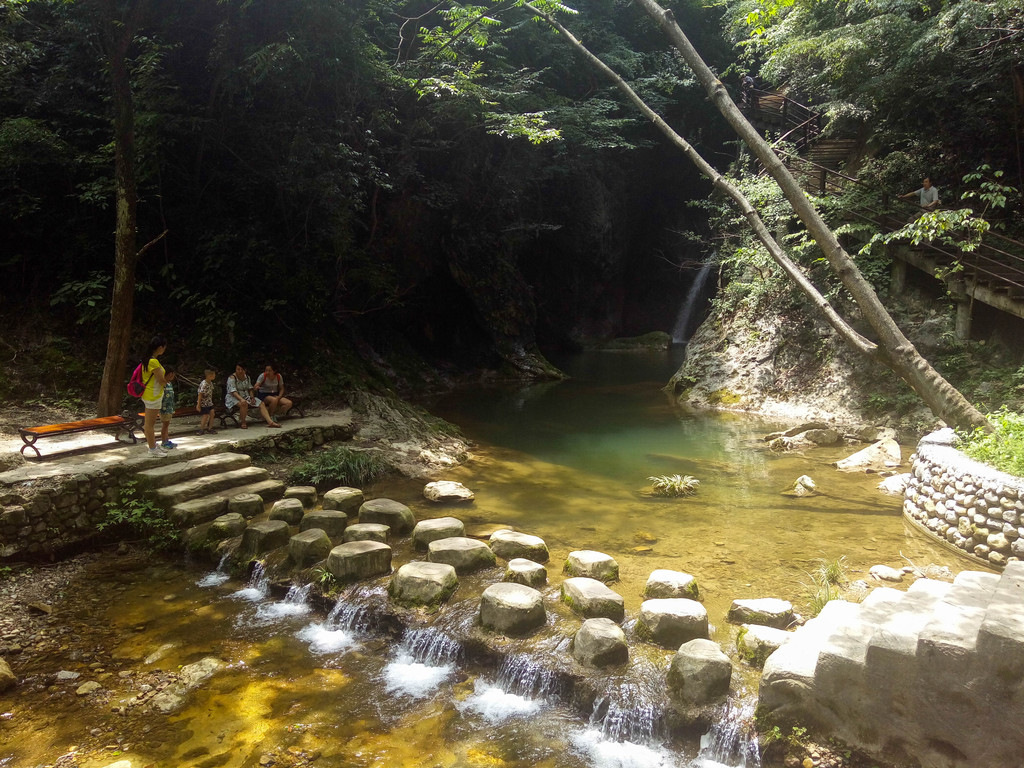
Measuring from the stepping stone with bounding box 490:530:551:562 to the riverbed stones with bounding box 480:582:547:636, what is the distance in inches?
41.7

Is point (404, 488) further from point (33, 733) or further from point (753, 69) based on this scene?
point (753, 69)

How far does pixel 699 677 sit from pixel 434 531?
321 centimetres

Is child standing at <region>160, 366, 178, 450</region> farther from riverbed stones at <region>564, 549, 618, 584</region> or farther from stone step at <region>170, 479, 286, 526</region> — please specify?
riverbed stones at <region>564, 549, 618, 584</region>

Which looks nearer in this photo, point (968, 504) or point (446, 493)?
point (968, 504)

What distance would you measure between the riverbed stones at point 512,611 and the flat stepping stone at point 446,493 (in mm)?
3222

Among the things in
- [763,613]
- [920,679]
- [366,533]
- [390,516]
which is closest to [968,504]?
[763,613]

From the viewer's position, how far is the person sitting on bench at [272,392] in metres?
9.94

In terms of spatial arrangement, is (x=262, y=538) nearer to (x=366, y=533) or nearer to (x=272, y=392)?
(x=366, y=533)

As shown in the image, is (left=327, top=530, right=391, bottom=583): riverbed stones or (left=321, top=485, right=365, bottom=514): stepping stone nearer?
(left=327, top=530, right=391, bottom=583): riverbed stones

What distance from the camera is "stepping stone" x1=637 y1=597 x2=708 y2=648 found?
14.8ft

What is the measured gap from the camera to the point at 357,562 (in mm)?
5730

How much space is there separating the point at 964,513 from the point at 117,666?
25.8 ft

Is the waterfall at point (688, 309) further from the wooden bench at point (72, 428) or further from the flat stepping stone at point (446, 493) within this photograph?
the wooden bench at point (72, 428)

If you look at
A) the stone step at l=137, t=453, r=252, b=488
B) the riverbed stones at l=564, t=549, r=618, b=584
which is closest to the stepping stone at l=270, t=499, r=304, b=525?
the stone step at l=137, t=453, r=252, b=488
